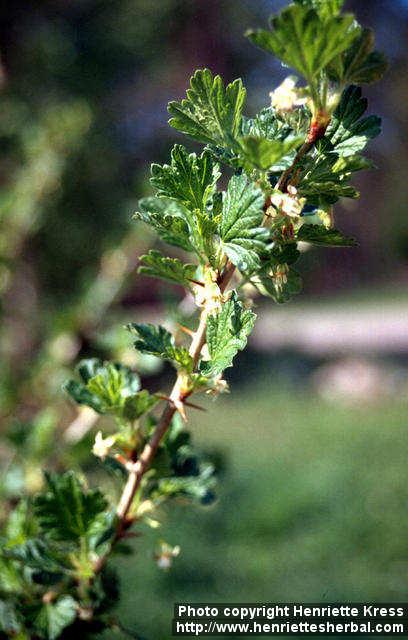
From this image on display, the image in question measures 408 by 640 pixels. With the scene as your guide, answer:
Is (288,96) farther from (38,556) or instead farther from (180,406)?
(38,556)

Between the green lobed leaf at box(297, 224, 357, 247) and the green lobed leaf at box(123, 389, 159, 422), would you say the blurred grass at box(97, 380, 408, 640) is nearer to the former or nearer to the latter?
the green lobed leaf at box(123, 389, 159, 422)

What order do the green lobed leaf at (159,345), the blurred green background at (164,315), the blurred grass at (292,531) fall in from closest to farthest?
the green lobed leaf at (159,345), the blurred green background at (164,315), the blurred grass at (292,531)

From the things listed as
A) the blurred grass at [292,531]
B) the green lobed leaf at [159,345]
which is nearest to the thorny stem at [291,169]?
the green lobed leaf at [159,345]

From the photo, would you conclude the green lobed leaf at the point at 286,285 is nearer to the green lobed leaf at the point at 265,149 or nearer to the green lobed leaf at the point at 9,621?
the green lobed leaf at the point at 265,149

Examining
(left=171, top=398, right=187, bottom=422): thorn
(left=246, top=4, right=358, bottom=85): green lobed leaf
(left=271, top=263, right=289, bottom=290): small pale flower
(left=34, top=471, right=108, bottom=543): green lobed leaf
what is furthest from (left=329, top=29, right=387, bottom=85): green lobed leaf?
(left=34, top=471, right=108, bottom=543): green lobed leaf

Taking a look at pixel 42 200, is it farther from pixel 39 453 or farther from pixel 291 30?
pixel 291 30

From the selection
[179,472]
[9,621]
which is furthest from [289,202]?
[9,621]

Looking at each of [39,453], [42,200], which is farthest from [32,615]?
[42,200]
